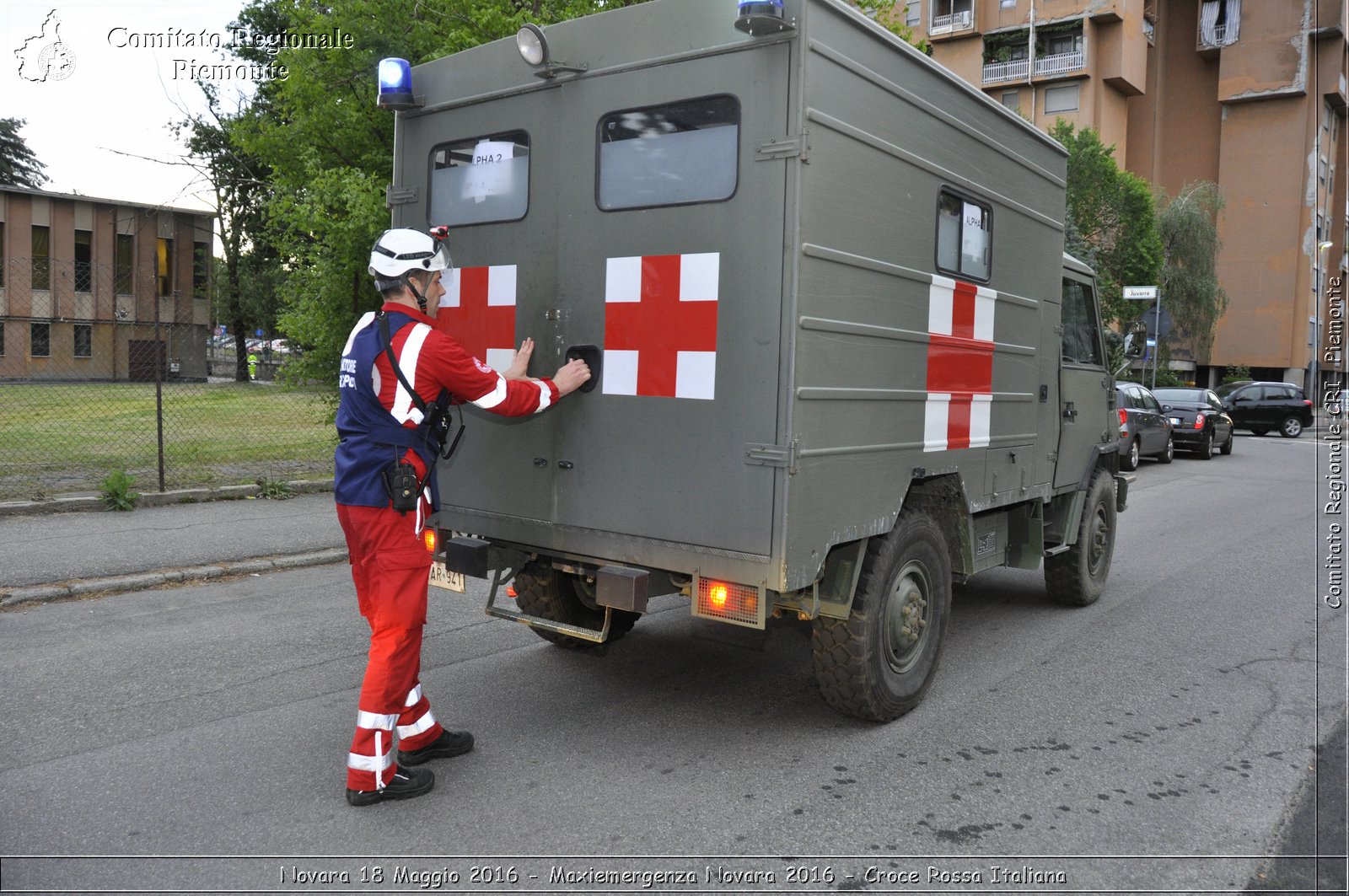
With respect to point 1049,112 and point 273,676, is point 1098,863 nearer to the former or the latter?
point 273,676

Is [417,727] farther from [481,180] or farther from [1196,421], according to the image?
[1196,421]

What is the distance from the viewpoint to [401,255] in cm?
393

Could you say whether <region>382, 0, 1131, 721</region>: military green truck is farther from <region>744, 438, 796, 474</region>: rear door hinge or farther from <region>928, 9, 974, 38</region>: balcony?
<region>928, 9, 974, 38</region>: balcony

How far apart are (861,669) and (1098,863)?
125cm

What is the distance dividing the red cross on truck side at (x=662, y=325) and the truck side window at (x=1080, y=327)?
3.61 metres

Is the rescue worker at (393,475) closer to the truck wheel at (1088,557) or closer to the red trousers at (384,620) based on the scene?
the red trousers at (384,620)

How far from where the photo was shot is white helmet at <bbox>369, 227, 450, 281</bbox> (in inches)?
154

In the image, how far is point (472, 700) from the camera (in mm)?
4883

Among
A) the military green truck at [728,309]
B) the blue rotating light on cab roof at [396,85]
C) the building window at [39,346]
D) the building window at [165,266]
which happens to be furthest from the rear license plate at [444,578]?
the building window at [165,266]

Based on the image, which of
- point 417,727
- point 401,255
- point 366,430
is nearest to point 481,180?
point 401,255

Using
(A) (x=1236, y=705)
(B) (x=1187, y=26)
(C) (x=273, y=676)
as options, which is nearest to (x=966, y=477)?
(A) (x=1236, y=705)

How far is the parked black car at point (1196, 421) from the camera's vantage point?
20094 millimetres

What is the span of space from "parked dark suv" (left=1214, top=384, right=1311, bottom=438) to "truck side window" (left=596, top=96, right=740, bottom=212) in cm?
2877

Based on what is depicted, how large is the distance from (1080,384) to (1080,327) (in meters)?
0.43
